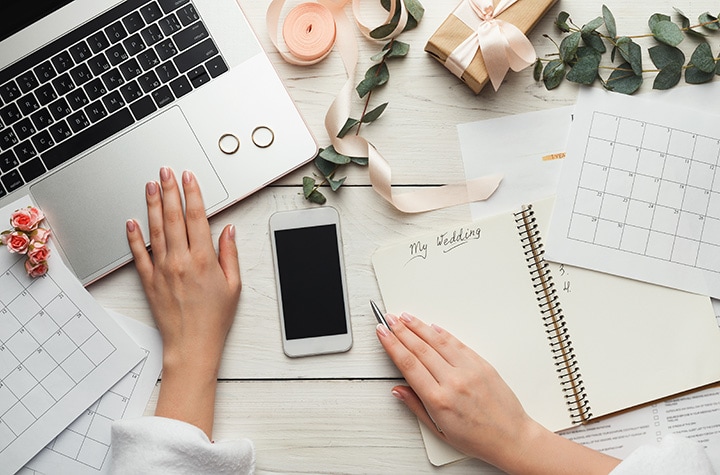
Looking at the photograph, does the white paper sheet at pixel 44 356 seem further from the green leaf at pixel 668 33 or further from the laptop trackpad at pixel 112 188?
the green leaf at pixel 668 33

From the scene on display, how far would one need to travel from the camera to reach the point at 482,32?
2.49ft

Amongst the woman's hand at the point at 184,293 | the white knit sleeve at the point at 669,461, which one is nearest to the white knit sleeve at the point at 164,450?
the woman's hand at the point at 184,293

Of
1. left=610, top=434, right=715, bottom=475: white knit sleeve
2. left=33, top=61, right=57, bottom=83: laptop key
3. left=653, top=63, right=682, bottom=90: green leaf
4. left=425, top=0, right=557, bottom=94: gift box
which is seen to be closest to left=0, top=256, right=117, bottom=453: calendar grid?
left=33, top=61, right=57, bottom=83: laptop key

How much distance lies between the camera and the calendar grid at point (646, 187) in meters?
0.80

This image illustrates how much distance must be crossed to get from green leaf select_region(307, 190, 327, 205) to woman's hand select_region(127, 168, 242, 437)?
0.42 ft

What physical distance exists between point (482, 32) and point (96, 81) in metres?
0.45

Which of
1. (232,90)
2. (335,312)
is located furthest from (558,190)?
(232,90)

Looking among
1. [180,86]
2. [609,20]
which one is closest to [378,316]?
[180,86]

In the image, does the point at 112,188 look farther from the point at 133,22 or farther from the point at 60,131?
the point at 133,22

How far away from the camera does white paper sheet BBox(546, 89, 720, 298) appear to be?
0.80 m

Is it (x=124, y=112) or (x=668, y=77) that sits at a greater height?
(x=124, y=112)

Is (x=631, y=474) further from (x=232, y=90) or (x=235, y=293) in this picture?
(x=232, y=90)

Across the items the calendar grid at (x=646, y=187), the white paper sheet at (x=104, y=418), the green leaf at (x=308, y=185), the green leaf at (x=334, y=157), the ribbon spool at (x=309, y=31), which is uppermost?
the ribbon spool at (x=309, y=31)

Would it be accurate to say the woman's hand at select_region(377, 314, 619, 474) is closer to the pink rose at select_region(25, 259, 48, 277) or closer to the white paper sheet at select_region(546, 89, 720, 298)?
the white paper sheet at select_region(546, 89, 720, 298)
